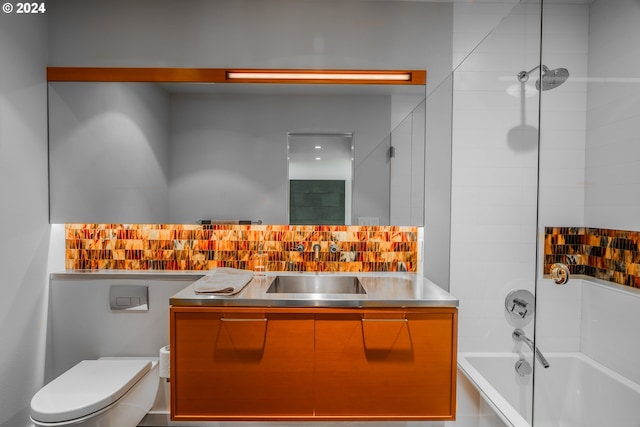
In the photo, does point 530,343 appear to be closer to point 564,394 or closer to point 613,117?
Answer: point 564,394

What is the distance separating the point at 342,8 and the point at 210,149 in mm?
1148

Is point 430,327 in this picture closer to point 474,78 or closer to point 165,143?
point 474,78

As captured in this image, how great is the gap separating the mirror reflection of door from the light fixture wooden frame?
1.05 ft

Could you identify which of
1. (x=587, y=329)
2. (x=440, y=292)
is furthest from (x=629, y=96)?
(x=440, y=292)

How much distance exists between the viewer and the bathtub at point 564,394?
4.09 ft

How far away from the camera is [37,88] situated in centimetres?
200

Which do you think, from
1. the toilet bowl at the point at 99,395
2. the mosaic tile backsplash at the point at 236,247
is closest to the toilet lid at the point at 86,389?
the toilet bowl at the point at 99,395

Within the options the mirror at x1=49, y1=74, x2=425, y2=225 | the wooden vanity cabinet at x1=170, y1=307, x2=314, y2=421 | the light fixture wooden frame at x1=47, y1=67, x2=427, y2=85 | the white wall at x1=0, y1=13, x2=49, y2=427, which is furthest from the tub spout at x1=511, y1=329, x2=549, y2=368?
the white wall at x1=0, y1=13, x2=49, y2=427

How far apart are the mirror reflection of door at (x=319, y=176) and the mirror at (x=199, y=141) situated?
35 millimetres

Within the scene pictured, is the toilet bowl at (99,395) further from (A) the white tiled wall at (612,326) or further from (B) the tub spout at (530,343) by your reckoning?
(A) the white tiled wall at (612,326)

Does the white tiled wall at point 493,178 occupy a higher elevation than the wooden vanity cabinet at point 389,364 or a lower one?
higher

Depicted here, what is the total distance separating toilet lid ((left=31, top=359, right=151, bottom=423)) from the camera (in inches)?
58.7

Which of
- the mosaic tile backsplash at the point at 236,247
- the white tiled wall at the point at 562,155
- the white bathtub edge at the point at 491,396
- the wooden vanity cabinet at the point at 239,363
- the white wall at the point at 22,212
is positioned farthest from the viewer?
the mosaic tile backsplash at the point at 236,247

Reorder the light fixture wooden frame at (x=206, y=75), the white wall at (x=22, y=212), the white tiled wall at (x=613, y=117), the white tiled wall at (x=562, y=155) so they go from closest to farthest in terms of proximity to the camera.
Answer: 1. the white tiled wall at (x=613, y=117)
2. the white tiled wall at (x=562, y=155)
3. the white wall at (x=22, y=212)
4. the light fixture wooden frame at (x=206, y=75)
